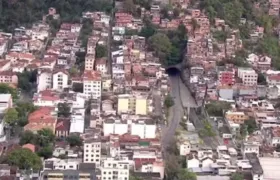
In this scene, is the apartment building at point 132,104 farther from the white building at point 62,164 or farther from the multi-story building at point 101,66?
the white building at point 62,164

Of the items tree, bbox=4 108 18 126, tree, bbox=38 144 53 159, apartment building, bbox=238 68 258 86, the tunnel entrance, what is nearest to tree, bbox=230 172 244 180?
tree, bbox=38 144 53 159

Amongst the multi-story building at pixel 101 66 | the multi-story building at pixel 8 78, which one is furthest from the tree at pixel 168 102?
the multi-story building at pixel 8 78

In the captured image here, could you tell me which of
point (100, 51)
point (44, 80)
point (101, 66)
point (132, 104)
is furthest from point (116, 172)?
point (100, 51)

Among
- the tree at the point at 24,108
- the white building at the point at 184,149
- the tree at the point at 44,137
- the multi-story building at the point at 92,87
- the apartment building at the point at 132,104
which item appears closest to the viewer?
the tree at the point at 44,137

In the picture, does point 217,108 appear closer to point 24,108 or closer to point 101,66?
point 101,66

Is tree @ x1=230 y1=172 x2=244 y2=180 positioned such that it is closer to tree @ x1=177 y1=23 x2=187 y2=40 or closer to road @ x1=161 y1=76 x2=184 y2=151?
road @ x1=161 y1=76 x2=184 y2=151

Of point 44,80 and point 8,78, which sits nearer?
point 44,80
